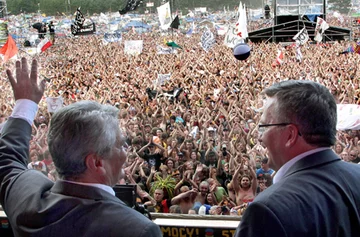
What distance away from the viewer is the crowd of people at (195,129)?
14.1ft

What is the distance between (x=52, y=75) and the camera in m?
15.1

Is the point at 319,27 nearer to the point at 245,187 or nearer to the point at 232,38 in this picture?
the point at 232,38

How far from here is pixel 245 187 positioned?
426 centimetres

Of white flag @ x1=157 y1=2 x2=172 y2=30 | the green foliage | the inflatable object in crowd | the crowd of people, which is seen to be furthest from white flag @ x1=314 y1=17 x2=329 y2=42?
the green foliage

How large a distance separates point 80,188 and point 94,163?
7cm

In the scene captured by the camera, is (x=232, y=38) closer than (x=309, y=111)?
No

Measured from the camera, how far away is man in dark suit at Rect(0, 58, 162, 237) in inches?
48.9

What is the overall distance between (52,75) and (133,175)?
1098 centimetres

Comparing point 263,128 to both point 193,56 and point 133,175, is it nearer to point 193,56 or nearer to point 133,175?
point 133,175

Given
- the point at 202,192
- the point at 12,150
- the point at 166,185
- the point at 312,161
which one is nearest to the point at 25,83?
the point at 12,150

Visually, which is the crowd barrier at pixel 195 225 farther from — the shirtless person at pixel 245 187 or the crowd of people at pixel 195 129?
the shirtless person at pixel 245 187

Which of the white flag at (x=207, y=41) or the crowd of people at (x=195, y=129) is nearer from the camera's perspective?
the crowd of people at (x=195, y=129)

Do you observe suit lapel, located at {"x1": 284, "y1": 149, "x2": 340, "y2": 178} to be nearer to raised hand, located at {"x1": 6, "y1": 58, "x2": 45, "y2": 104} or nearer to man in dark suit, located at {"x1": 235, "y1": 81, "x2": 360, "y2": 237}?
man in dark suit, located at {"x1": 235, "y1": 81, "x2": 360, "y2": 237}

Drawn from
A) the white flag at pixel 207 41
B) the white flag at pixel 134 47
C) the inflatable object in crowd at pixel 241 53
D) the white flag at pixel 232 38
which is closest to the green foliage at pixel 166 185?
the inflatable object in crowd at pixel 241 53
